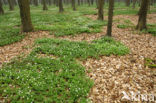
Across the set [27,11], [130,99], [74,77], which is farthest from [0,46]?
[130,99]

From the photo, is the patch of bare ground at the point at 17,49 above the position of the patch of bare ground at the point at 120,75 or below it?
above

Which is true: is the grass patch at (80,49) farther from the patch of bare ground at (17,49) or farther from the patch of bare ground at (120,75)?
the patch of bare ground at (17,49)

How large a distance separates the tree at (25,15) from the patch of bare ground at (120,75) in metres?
8.45

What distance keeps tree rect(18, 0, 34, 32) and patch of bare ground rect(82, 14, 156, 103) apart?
8448mm

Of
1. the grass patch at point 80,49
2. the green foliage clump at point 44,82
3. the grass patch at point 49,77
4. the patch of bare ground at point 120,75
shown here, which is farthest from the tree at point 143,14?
the green foliage clump at point 44,82

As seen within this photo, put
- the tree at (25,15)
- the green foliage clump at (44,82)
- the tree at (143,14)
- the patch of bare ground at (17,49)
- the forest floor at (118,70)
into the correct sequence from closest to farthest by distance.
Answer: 1. the green foliage clump at (44,82)
2. the forest floor at (118,70)
3. the patch of bare ground at (17,49)
4. the tree at (25,15)
5. the tree at (143,14)

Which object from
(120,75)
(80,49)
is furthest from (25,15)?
(120,75)

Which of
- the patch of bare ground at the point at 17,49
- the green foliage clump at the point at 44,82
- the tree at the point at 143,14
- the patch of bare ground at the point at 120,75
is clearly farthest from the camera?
the tree at the point at 143,14

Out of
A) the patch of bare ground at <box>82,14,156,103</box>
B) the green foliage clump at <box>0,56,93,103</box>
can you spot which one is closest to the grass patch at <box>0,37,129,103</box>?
the green foliage clump at <box>0,56,93,103</box>

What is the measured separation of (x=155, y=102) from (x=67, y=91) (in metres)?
3.86

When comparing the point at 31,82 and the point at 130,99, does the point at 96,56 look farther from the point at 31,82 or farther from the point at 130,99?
the point at 31,82

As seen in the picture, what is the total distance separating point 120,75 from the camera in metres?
6.48

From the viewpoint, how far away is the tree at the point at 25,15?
11475 millimetres

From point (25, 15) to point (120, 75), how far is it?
1099 centimetres
